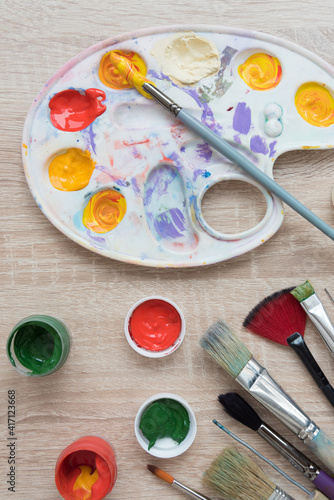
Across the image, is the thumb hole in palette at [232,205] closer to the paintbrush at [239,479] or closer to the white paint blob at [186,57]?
the white paint blob at [186,57]

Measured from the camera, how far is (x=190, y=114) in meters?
0.84

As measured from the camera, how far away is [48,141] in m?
0.84

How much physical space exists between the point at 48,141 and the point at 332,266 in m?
0.60

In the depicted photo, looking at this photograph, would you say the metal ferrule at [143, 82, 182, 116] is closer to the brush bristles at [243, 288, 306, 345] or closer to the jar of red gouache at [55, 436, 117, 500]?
the brush bristles at [243, 288, 306, 345]

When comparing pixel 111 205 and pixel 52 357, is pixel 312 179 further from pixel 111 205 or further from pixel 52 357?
pixel 52 357

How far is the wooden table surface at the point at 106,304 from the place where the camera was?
0.86 m

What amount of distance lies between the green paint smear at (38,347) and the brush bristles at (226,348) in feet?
0.89

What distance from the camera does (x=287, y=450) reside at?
84 centimetres

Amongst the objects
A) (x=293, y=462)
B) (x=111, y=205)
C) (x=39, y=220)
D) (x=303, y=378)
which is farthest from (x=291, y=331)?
(x=39, y=220)

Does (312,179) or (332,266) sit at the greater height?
(312,179)

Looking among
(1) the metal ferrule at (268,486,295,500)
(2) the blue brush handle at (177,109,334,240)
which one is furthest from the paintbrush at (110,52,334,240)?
(1) the metal ferrule at (268,486,295,500)

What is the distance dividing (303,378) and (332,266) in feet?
0.75

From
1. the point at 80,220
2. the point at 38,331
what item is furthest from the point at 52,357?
the point at 80,220

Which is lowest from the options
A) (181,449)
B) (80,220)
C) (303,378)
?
(181,449)
